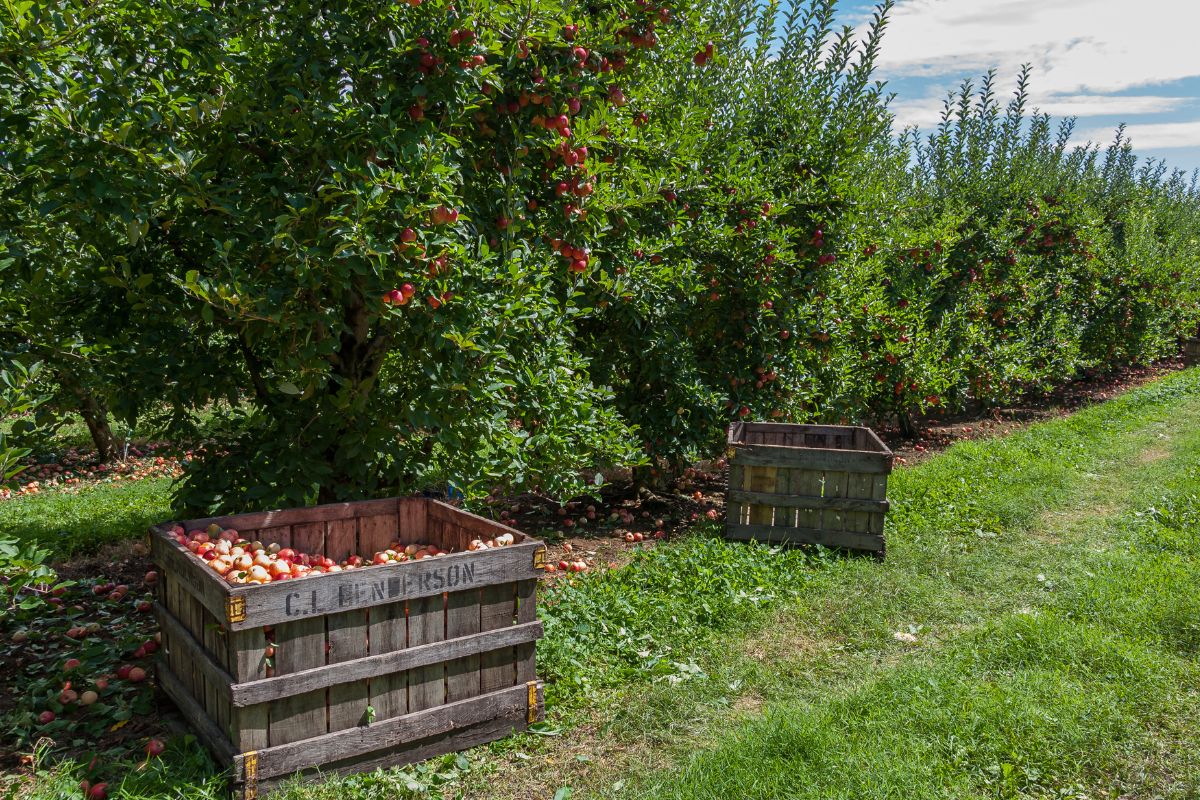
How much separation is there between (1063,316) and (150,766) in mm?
15648

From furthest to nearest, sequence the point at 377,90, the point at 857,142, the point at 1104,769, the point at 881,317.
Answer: the point at 881,317 < the point at 857,142 < the point at 377,90 < the point at 1104,769

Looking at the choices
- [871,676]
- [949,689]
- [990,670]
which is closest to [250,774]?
[871,676]

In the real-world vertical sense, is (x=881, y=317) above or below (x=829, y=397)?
above

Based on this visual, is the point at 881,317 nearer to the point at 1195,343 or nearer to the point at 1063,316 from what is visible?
the point at 1063,316

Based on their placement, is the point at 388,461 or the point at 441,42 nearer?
the point at 441,42

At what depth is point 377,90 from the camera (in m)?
4.19

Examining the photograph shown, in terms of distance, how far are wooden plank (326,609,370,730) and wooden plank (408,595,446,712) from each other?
196 millimetres

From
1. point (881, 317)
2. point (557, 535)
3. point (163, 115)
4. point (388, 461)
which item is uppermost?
point (163, 115)

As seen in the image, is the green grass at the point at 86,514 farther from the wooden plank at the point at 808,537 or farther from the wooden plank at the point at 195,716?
the wooden plank at the point at 808,537

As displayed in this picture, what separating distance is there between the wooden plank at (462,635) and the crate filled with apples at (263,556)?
0.21 metres

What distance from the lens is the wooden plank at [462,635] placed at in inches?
142

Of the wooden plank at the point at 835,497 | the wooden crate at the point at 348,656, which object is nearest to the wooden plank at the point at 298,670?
the wooden crate at the point at 348,656

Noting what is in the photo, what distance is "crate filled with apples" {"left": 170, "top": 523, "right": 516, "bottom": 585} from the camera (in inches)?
136

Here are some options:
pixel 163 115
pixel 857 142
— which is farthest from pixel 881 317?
pixel 163 115
